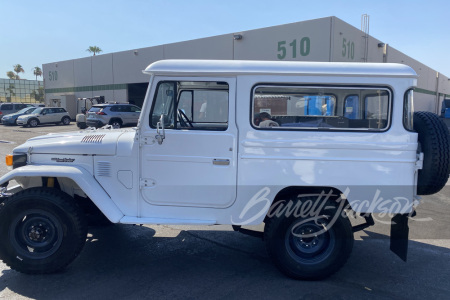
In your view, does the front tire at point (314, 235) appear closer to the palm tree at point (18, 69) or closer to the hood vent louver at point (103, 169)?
the hood vent louver at point (103, 169)

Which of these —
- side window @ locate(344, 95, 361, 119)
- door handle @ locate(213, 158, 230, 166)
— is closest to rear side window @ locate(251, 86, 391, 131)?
side window @ locate(344, 95, 361, 119)

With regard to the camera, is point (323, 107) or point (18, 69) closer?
point (323, 107)

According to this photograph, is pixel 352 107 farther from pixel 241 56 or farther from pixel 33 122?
pixel 33 122

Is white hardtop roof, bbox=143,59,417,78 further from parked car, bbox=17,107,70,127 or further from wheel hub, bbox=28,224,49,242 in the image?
parked car, bbox=17,107,70,127

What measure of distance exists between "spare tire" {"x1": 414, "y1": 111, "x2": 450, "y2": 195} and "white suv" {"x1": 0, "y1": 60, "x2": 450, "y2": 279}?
1 cm

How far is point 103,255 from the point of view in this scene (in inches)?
167

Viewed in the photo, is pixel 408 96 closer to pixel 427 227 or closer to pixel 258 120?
pixel 258 120

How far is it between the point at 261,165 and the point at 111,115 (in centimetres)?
1850

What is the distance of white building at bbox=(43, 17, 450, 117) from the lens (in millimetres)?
16219

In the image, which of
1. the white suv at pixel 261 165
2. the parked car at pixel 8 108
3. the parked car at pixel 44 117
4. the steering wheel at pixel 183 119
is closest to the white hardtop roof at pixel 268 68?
the white suv at pixel 261 165

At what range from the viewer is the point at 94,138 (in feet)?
12.7

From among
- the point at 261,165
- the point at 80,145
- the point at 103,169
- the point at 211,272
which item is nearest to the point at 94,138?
the point at 80,145

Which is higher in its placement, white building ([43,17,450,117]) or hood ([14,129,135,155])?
white building ([43,17,450,117])

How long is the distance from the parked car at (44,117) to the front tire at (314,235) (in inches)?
995
